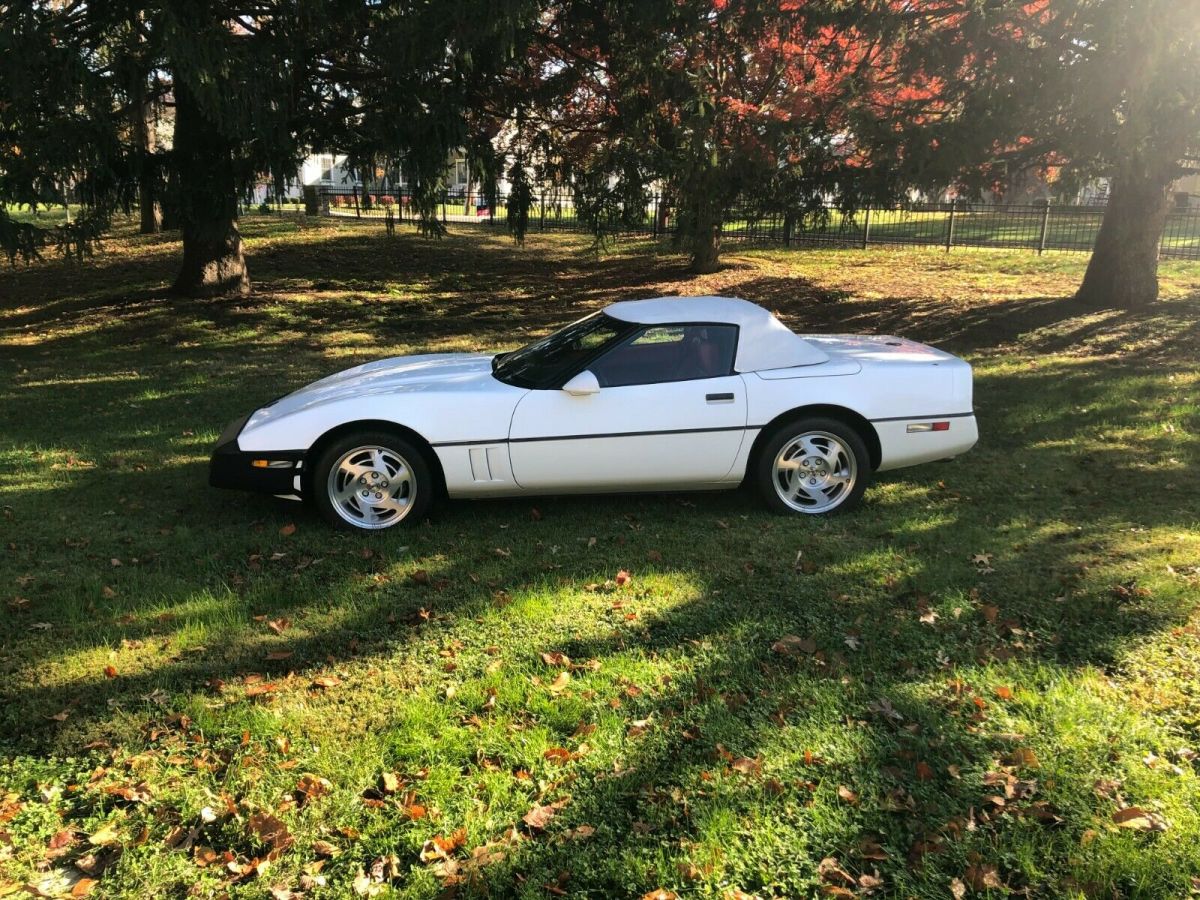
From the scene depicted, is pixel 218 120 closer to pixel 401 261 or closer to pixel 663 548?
pixel 663 548

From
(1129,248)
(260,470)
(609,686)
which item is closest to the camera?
(609,686)

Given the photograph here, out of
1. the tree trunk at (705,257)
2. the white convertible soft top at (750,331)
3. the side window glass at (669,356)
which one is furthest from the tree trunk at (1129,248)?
the side window glass at (669,356)

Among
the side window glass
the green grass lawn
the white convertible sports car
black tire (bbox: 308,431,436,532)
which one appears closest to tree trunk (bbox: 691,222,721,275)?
the green grass lawn

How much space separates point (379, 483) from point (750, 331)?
2452 mm

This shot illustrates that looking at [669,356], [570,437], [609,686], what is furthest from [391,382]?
[609,686]

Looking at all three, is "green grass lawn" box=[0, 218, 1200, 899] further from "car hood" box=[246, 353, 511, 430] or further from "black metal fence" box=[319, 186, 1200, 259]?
"black metal fence" box=[319, 186, 1200, 259]

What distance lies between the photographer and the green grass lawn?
253cm

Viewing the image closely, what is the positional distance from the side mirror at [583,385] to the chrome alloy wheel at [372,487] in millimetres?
1048

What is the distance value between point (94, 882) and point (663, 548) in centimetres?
305

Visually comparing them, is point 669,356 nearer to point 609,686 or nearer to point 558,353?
point 558,353

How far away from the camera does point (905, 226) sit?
2825 centimetres

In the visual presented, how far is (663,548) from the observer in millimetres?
4773

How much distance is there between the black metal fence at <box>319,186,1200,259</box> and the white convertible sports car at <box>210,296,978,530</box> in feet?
23.7

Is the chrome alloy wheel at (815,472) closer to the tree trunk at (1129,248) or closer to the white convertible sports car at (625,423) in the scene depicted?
the white convertible sports car at (625,423)
